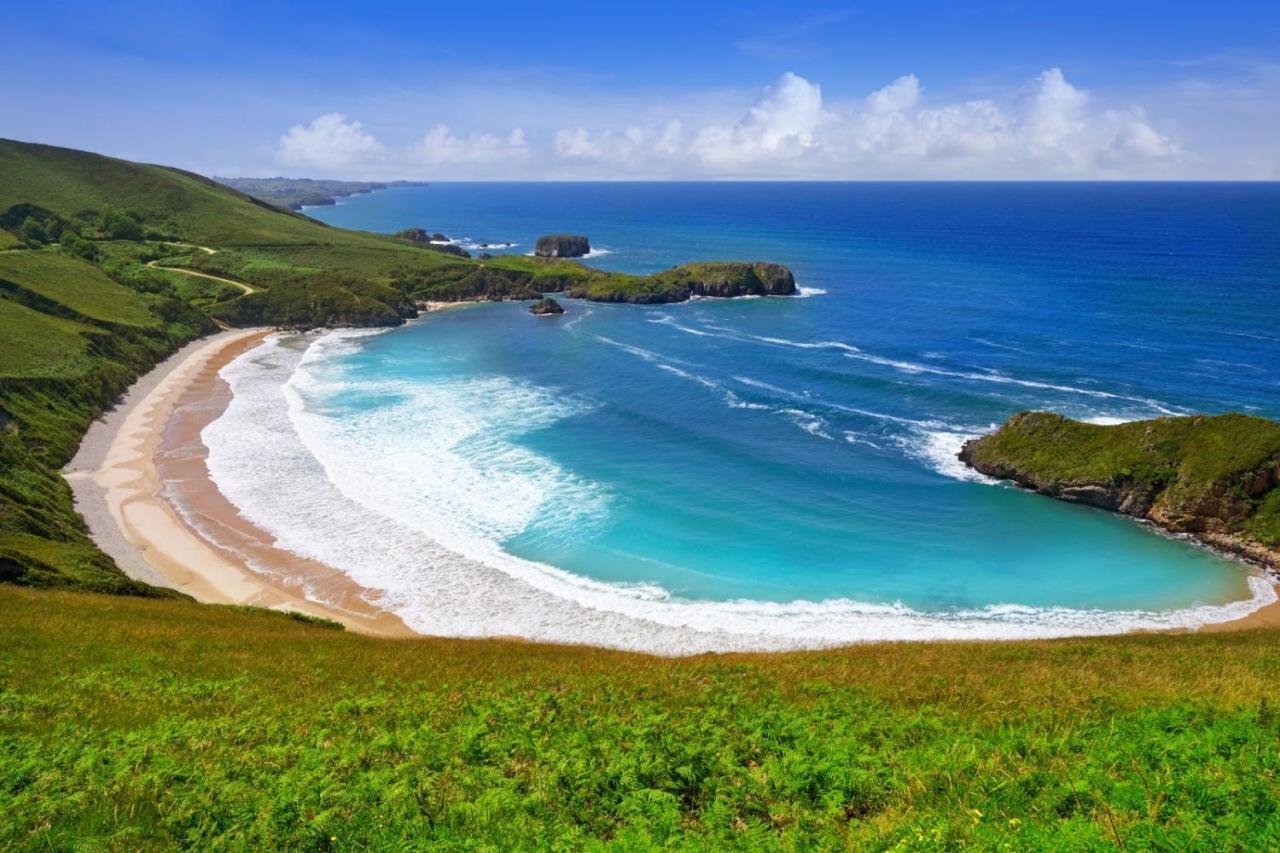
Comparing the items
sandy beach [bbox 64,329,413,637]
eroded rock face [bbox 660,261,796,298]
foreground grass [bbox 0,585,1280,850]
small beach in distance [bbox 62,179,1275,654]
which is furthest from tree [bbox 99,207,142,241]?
foreground grass [bbox 0,585,1280,850]

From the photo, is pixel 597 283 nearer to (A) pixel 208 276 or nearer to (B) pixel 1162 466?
(A) pixel 208 276

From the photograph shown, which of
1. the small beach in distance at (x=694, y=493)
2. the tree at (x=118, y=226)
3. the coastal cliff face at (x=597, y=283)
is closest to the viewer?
the small beach in distance at (x=694, y=493)

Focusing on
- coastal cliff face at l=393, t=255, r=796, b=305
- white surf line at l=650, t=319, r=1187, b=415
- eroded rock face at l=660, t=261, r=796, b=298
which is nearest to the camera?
white surf line at l=650, t=319, r=1187, b=415

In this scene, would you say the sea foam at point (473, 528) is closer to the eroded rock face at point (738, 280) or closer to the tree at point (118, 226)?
the eroded rock face at point (738, 280)

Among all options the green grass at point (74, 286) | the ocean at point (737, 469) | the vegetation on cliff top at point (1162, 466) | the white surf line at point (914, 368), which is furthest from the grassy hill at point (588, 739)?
the green grass at point (74, 286)

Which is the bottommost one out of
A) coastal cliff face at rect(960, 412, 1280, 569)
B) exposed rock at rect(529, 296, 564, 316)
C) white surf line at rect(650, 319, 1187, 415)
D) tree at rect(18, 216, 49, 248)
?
coastal cliff face at rect(960, 412, 1280, 569)

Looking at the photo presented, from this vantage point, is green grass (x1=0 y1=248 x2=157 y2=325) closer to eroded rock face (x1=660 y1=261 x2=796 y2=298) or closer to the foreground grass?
the foreground grass
